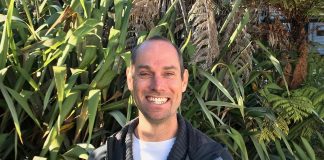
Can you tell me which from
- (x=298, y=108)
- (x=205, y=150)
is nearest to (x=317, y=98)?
(x=298, y=108)

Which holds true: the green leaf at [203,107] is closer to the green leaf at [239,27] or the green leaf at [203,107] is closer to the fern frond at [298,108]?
the green leaf at [239,27]

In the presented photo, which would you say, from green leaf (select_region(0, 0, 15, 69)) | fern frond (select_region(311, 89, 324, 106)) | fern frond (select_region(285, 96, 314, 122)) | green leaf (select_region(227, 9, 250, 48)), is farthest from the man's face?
fern frond (select_region(311, 89, 324, 106))

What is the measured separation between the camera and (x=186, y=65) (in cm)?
443

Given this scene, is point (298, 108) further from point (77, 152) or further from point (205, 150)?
point (205, 150)

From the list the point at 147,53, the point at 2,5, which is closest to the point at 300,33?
the point at 2,5

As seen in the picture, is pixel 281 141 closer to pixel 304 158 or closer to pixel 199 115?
pixel 304 158

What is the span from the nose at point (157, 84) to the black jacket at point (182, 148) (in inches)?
7.6

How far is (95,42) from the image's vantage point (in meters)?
4.08

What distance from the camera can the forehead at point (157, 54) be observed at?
2.31 metres

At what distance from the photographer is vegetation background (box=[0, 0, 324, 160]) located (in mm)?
3666

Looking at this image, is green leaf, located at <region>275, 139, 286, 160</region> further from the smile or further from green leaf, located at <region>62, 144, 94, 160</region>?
the smile

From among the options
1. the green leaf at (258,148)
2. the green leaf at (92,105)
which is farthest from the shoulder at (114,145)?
the green leaf at (258,148)

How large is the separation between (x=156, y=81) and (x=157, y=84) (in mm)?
16

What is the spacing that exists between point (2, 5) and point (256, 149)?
220 cm
